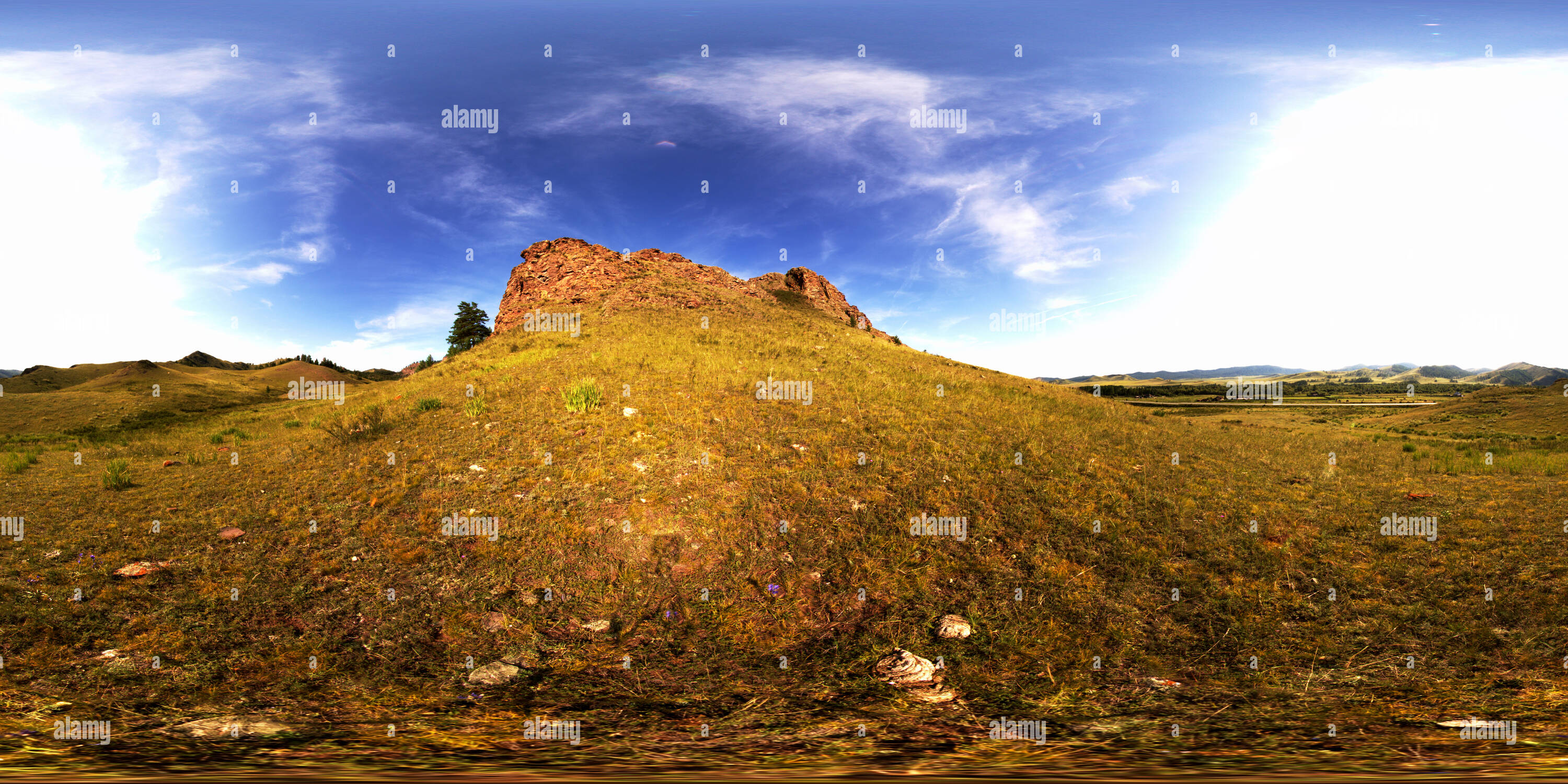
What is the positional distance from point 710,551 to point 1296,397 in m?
119

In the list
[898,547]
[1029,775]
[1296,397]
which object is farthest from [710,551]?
[1296,397]

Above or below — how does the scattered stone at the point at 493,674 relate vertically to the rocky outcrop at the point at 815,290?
below

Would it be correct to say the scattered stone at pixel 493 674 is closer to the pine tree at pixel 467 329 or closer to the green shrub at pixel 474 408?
the green shrub at pixel 474 408

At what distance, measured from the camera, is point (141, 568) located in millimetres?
6941

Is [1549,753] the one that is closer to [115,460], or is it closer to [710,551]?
[710,551]

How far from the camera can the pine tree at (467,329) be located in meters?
45.2

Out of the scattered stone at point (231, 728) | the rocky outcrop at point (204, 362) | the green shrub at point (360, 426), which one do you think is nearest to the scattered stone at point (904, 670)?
the scattered stone at point (231, 728)

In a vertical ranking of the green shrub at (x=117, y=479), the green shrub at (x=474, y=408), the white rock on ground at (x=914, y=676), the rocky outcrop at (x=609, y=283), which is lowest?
the white rock on ground at (x=914, y=676)

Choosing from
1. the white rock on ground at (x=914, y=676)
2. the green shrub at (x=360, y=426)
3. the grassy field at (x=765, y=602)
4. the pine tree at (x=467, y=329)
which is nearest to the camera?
the grassy field at (x=765, y=602)

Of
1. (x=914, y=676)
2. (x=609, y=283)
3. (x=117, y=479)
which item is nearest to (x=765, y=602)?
(x=914, y=676)

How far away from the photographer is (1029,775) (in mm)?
3551

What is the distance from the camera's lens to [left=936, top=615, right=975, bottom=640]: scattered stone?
5996mm

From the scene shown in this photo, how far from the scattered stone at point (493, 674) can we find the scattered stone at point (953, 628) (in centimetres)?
489

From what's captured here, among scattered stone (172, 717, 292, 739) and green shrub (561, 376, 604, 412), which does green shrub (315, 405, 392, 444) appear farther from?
scattered stone (172, 717, 292, 739)
